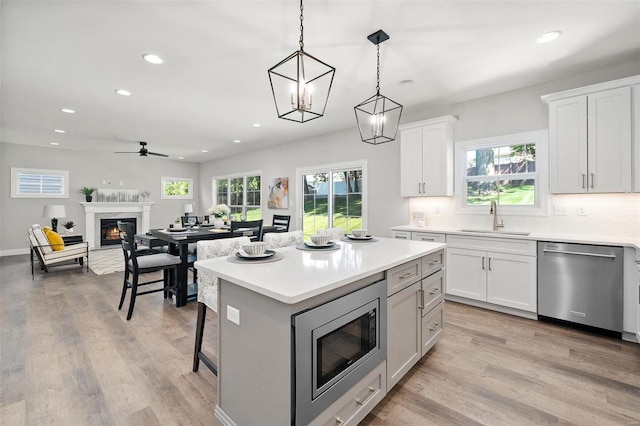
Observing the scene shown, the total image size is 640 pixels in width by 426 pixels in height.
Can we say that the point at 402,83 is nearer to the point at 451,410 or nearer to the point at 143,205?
the point at 451,410

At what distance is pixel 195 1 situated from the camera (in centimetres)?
197

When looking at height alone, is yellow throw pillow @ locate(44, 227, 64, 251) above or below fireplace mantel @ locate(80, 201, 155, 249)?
below

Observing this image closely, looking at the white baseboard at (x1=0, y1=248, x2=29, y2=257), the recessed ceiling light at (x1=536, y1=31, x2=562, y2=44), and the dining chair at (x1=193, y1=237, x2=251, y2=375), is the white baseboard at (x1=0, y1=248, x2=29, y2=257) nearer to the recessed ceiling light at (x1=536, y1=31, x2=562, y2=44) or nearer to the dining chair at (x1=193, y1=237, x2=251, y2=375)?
the dining chair at (x1=193, y1=237, x2=251, y2=375)

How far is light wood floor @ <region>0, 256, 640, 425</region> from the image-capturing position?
171cm

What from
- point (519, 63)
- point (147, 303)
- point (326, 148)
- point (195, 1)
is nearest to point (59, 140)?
point (147, 303)

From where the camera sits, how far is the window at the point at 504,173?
3.39 meters

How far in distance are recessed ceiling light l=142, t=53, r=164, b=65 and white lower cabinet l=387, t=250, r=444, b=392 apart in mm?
2908

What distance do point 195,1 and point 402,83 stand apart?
2285mm

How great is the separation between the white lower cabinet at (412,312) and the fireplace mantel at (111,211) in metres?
8.53

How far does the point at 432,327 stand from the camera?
7.60ft

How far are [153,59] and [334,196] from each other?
3.65 m

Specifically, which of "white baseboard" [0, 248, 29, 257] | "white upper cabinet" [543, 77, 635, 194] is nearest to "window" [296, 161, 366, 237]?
"white upper cabinet" [543, 77, 635, 194]

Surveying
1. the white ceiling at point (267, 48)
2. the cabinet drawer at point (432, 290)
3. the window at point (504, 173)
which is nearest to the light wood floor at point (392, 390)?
the cabinet drawer at point (432, 290)

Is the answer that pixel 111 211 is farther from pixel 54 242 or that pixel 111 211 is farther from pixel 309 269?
pixel 309 269
